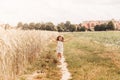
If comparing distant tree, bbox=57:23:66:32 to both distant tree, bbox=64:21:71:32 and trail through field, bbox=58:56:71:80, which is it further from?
trail through field, bbox=58:56:71:80

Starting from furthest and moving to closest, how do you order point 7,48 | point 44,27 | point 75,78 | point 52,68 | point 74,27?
point 74,27 < point 44,27 < point 52,68 < point 75,78 < point 7,48

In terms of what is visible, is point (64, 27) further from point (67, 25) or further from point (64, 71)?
point (64, 71)

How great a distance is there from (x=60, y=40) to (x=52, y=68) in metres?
4.25

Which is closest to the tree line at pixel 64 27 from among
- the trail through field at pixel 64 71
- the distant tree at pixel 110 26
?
the distant tree at pixel 110 26

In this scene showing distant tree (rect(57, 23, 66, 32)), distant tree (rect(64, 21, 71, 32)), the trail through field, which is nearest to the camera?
the trail through field

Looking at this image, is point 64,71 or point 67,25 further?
point 67,25

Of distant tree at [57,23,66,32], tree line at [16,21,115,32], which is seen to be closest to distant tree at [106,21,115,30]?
tree line at [16,21,115,32]

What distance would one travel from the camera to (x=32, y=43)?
20.2 metres

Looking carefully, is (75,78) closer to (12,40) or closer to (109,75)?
(109,75)

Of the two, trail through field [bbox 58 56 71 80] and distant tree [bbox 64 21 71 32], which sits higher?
trail through field [bbox 58 56 71 80]

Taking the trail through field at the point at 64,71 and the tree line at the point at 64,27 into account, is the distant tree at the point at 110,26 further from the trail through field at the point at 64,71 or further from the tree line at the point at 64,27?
the trail through field at the point at 64,71

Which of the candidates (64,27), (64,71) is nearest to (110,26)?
(64,27)

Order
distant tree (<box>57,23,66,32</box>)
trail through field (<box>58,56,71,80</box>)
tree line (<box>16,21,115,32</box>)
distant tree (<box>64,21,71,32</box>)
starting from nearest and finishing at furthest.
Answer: trail through field (<box>58,56,71,80</box>) → tree line (<box>16,21,115,32</box>) → distant tree (<box>57,23,66,32</box>) → distant tree (<box>64,21,71,32</box>)

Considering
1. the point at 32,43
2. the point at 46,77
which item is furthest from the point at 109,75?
the point at 32,43
